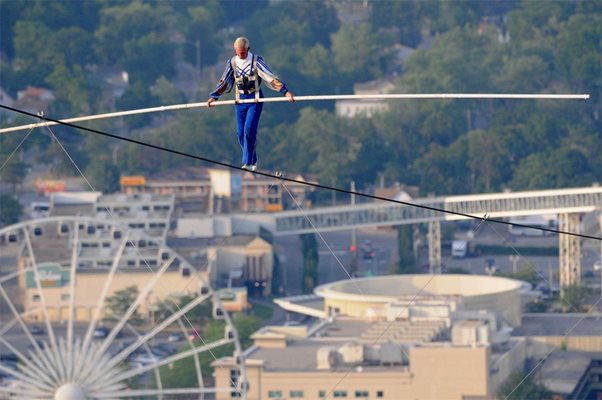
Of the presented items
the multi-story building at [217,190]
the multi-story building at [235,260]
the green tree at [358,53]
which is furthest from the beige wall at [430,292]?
the green tree at [358,53]

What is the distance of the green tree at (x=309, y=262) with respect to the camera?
82.1 m

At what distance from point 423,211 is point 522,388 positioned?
29610 mm

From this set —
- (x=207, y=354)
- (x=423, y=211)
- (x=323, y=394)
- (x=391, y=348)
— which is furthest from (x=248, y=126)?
(x=423, y=211)

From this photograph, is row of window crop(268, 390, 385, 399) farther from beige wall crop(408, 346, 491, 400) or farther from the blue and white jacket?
the blue and white jacket

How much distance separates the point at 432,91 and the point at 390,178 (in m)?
14.4

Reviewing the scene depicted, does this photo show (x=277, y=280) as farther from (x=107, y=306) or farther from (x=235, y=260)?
(x=107, y=306)

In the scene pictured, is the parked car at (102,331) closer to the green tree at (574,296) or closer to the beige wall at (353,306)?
the beige wall at (353,306)

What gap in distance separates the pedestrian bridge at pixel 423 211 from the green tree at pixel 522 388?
2512 cm

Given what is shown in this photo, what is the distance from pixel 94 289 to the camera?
66.1 meters

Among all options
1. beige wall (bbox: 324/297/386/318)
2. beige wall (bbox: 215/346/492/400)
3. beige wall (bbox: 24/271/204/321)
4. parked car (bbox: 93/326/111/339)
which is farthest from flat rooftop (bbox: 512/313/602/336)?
parked car (bbox: 93/326/111/339)

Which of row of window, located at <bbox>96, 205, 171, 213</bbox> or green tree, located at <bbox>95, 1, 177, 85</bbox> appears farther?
green tree, located at <bbox>95, 1, 177, 85</bbox>

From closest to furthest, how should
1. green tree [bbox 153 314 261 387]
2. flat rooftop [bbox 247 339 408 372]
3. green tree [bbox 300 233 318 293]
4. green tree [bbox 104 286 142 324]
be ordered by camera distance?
green tree [bbox 153 314 261 387], green tree [bbox 104 286 142 324], flat rooftop [bbox 247 339 408 372], green tree [bbox 300 233 318 293]

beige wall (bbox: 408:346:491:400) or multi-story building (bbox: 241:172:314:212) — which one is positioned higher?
multi-story building (bbox: 241:172:314:212)

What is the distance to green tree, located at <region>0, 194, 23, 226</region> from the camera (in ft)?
292
